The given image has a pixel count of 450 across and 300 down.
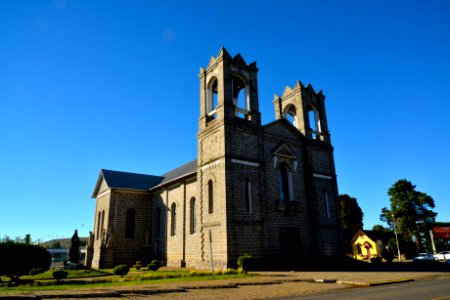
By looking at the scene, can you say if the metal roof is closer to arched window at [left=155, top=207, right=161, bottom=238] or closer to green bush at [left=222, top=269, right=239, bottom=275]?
arched window at [left=155, top=207, right=161, bottom=238]

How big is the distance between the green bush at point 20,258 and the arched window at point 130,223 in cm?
1673

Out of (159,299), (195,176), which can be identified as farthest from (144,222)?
(159,299)

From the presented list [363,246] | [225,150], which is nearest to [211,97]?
[225,150]

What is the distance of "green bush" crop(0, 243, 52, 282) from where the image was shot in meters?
16.4

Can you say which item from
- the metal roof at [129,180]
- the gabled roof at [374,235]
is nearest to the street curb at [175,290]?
the metal roof at [129,180]

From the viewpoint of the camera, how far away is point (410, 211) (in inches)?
2185

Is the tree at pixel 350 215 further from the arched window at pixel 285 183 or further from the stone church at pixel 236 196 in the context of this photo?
the arched window at pixel 285 183

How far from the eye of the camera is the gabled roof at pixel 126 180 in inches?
1416

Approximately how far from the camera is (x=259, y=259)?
2328 cm

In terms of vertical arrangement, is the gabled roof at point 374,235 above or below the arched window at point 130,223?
below

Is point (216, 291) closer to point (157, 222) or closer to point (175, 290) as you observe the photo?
point (175, 290)

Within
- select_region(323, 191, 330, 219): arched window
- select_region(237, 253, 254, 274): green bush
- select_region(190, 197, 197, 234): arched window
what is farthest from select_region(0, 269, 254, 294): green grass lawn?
select_region(323, 191, 330, 219): arched window

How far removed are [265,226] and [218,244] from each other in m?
4.01

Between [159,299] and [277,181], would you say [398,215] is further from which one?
[159,299]
